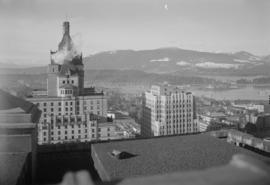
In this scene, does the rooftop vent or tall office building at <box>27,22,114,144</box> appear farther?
tall office building at <box>27,22,114,144</box>

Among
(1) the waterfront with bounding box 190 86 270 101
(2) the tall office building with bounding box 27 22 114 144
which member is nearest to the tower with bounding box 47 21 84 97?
(2) the tall office building with bounding box 27 22 114 144

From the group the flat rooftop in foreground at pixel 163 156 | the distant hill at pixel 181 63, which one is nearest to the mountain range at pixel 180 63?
the distant hill at pixel 181 63

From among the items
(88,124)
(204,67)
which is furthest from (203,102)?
(88,124)

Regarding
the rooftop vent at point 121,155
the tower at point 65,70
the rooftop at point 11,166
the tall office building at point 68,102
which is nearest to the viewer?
the rooftop at point 11,166

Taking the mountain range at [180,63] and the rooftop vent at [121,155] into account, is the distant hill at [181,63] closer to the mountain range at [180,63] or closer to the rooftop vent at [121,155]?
the mountain range at [180,63]

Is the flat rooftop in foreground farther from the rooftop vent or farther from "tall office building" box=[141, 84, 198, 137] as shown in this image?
"tall office building" box=[141, 84, 198, 137]

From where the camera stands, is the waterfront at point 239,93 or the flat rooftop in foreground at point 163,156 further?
the waterfront at point 239,93

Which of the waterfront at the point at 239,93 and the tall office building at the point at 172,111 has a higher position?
the waterfront at the point at 239,93
